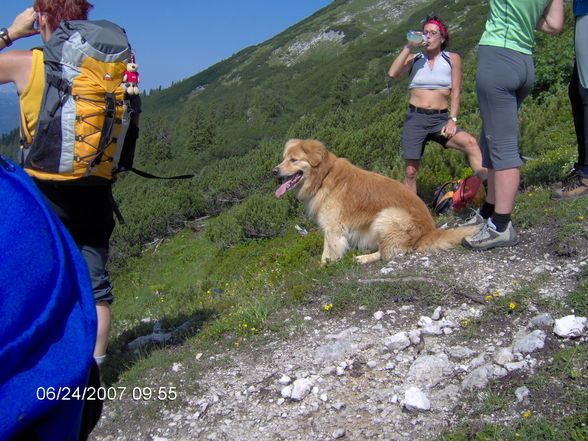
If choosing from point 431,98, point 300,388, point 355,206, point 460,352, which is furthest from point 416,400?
point 431,98

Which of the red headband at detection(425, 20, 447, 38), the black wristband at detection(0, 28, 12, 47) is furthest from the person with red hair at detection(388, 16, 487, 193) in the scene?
the black wristband at detection(0, 28, 12, 47)

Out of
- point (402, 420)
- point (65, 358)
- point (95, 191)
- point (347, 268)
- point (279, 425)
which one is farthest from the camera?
point (347, 268)

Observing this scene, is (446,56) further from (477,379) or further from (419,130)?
(477,379)

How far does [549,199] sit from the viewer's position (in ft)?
18.1

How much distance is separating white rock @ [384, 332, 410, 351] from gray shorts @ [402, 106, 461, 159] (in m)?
3.31

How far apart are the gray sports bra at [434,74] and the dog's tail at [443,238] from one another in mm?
1971

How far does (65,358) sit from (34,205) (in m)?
0.37

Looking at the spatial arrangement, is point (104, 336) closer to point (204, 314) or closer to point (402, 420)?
point (204, 314)

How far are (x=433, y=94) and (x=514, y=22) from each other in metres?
1.86

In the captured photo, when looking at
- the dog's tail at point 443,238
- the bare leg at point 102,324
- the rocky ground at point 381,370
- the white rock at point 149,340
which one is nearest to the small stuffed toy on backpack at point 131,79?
the bare leg at point 102,324

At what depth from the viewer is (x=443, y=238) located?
5.11m

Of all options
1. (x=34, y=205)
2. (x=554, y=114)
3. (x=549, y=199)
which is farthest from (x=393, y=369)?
(x=554, y=114)

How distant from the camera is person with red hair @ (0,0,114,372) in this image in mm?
3025

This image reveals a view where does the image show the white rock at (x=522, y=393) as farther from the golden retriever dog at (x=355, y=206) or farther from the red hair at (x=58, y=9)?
the red hair at (x=58, y=9)
